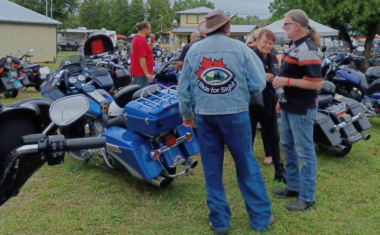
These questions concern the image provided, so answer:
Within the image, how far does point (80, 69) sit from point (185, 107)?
8.79ft

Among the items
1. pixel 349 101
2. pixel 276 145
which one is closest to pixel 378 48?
pixel 349 101

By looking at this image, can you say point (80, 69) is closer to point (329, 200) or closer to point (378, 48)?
point (329, 200)

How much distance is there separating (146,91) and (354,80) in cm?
453

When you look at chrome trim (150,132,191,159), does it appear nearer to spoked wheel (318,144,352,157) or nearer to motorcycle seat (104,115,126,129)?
motorcycle seat (104,115,126,129)

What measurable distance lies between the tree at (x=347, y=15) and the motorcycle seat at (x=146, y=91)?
1601 cm

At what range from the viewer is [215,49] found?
10.1 feet

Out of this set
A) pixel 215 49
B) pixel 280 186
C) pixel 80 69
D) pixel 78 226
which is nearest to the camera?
pixel 215 49

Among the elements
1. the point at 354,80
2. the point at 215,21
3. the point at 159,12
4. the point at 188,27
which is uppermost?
the point at 159,12

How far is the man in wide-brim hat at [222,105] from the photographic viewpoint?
10.1ft

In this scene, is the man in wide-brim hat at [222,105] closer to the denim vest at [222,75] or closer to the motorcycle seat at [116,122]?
the denim vest at [222,75]

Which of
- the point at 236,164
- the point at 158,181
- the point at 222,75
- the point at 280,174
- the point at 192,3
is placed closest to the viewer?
the point at 222,75

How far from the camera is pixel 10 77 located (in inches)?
409

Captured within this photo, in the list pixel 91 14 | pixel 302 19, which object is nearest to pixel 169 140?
pixel 302 19

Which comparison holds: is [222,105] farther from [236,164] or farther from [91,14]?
[91,14]
